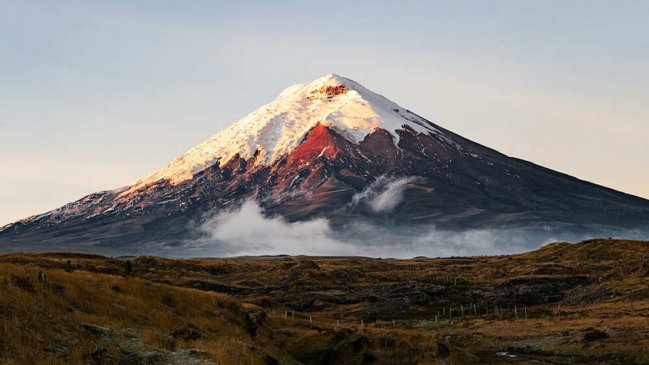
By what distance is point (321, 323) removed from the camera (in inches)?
2527

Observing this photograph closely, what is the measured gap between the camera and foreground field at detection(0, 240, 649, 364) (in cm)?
2503

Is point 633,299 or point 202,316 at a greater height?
point 202,316

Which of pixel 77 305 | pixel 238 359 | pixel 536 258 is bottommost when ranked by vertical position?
pixel 536 258

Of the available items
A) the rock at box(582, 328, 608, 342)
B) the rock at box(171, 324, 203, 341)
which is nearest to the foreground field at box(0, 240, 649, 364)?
the rock at box(171, 324, 203, 341)

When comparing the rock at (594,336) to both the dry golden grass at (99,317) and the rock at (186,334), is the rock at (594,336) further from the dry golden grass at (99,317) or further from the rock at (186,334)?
the rock at (186,334)

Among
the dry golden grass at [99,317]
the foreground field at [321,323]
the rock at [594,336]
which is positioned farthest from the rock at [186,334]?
the rock at [594,336]

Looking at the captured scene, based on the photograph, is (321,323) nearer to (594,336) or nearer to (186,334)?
(594,336)

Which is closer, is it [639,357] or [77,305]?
[77,305]

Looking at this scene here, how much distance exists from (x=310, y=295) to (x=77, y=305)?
2927 inches

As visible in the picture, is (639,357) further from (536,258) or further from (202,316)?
(536,258)

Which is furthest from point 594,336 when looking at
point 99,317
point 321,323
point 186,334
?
point 99,317

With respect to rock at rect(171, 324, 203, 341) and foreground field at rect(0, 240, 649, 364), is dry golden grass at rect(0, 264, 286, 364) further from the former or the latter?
rock at rect(171, 324, 203, 341)

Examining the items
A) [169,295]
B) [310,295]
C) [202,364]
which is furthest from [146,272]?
[202,364]

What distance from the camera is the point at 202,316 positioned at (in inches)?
1468
